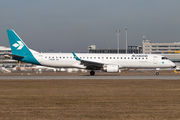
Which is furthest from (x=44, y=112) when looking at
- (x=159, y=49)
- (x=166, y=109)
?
(x=159, y=49)

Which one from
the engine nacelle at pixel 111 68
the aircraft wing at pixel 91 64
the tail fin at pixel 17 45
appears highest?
the tail fin at pixel 17 45

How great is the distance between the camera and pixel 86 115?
38.5ft

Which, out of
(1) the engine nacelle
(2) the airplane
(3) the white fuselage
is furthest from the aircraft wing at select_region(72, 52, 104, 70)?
(1) the engine nacelle

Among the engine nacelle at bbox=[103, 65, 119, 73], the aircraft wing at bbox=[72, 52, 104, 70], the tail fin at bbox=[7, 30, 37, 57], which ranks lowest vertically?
the engine nacelle at bbox=[103, 65, 119, 73]

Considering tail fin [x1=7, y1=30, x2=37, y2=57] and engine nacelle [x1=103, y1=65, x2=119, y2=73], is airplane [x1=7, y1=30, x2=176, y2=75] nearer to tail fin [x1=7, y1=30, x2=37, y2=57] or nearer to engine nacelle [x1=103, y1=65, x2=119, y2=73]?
tail fin [x1=7, y1=30, x2=37, y2=57]

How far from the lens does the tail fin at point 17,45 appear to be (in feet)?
143

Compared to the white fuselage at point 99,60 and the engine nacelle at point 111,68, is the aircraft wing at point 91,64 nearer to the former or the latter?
the white fuselage at point 99,60

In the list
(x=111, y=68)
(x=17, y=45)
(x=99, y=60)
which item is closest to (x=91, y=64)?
(x=99, y=60)

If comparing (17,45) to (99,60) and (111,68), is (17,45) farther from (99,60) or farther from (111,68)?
(111,68)

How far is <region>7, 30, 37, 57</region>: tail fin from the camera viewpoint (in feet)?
143

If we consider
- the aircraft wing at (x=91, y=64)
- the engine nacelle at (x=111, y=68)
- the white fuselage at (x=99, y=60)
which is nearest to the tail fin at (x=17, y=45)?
the white fuselage at (x=99, y=60)

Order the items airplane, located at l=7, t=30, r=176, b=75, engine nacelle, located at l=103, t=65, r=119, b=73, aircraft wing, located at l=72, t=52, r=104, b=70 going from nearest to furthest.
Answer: engine nacelle, located at l=103, t=65, r=119, b=73
aircraft wing, located at l=72, t=52, r=104, b=70
airplane, located at l=7, t=30, r=176, b=75

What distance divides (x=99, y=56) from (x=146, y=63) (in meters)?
8.11

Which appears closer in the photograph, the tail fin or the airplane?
the airplane
